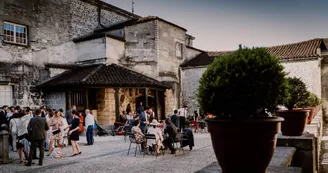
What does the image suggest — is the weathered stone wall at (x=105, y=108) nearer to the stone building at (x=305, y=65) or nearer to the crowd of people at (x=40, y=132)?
the crowd of people at (x=40, y=132)

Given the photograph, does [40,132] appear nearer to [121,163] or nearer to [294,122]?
[121,163]

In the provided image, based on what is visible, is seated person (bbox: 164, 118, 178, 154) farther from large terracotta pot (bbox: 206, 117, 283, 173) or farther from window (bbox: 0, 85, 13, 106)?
window (bbox: 0, 85, 13, 106)

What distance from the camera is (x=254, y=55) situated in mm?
3625

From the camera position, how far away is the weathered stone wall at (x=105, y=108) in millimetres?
18672

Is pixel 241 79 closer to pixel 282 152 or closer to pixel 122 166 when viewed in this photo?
pixel 282 152

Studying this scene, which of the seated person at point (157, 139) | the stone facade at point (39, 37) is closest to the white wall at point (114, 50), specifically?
the stone facade at point (39, 37)

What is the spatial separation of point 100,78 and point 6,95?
5523 millimetres

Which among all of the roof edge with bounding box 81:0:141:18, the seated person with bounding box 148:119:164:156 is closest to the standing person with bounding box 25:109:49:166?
the seated person with bounding box 148:119:164:156

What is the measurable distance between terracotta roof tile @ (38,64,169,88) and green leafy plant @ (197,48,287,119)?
13387mm

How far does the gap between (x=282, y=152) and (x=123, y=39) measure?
721 inches

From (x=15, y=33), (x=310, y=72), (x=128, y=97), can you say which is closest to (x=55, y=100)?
(x=15, y=33)

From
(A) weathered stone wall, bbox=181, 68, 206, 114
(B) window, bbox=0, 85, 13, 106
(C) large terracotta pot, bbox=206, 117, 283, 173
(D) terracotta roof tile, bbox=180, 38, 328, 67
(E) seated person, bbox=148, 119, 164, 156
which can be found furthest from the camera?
(A) weathered stone wall, bbox=181, 68, 206, 114

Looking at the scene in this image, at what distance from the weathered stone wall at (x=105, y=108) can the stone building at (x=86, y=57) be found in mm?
66

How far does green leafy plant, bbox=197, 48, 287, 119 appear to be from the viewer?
3434 mm
